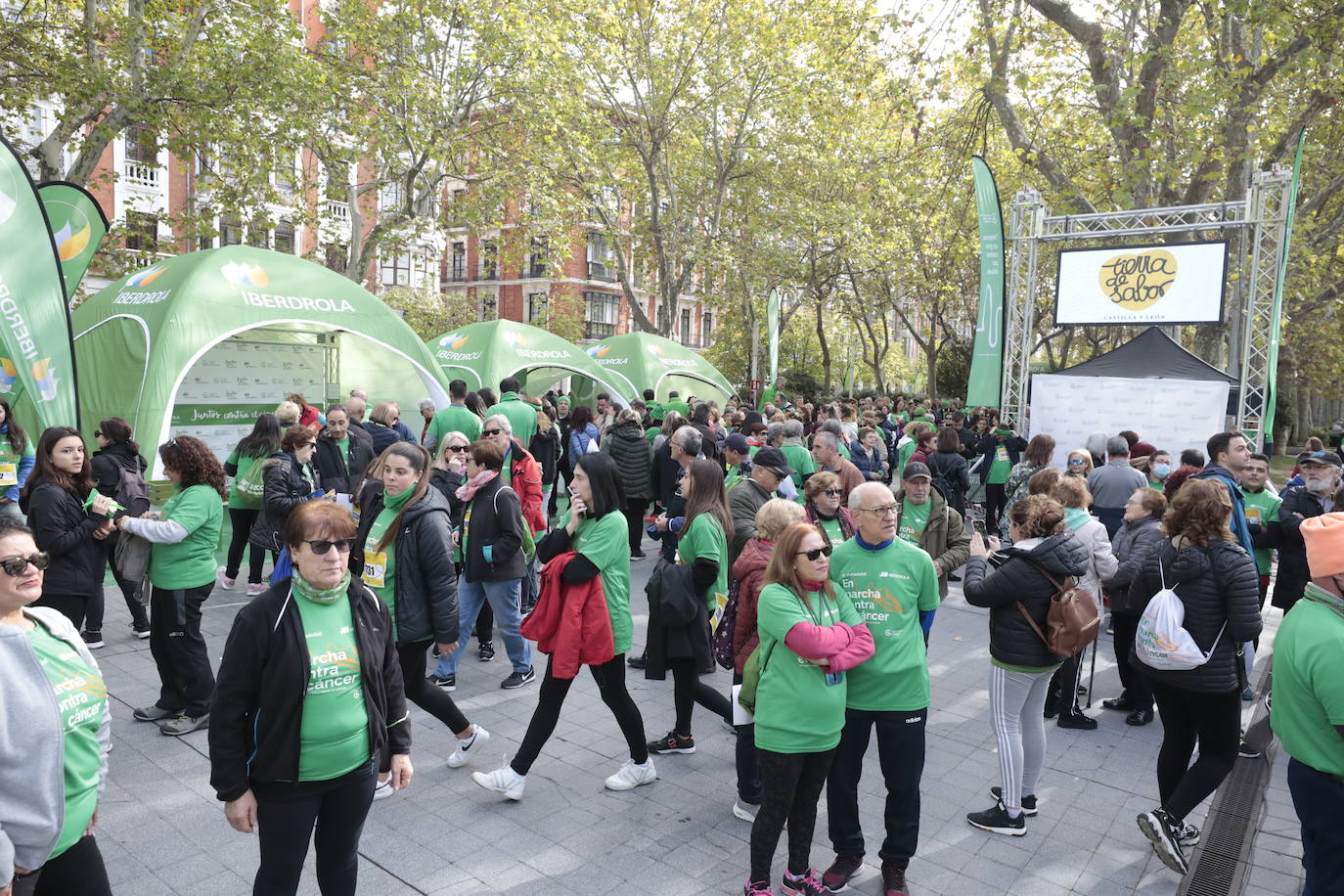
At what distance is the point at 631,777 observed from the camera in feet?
15.3

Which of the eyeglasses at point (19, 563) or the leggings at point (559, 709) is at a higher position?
the eyeglasses at point (19, 563)

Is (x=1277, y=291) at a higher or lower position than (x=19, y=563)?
higher

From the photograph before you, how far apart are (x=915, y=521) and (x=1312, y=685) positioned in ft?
9.36

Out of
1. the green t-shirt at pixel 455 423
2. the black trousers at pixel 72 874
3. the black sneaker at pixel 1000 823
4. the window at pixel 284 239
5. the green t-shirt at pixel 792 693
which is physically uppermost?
the window at pixel 284 239

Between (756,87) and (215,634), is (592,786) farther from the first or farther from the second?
(756,87)

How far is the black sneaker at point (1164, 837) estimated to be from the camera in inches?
154

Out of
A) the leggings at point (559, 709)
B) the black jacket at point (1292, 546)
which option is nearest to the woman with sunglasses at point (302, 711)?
the leggings at point (559, 709)

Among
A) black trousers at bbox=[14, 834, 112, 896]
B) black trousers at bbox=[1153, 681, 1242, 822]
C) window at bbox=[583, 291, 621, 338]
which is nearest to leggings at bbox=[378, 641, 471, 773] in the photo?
black trousers at bbox=[14, 834, 112, 896]

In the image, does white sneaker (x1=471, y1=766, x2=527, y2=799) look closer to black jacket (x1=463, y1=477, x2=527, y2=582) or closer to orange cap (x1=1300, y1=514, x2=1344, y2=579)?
black jacket (x1=463, y1=477, x2=527, y2=582)

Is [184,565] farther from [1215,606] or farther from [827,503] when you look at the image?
[1215,606]

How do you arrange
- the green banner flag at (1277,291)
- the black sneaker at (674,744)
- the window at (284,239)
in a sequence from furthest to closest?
the window at (284,239), the green banner flag at (1277,291), the black sneaker at (674,744)

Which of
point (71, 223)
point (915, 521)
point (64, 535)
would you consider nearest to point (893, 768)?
point (915, 521)

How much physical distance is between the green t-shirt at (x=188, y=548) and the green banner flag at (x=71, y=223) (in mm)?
4736

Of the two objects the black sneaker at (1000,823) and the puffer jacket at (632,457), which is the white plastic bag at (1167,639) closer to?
the black sneaker at (1000,823)
